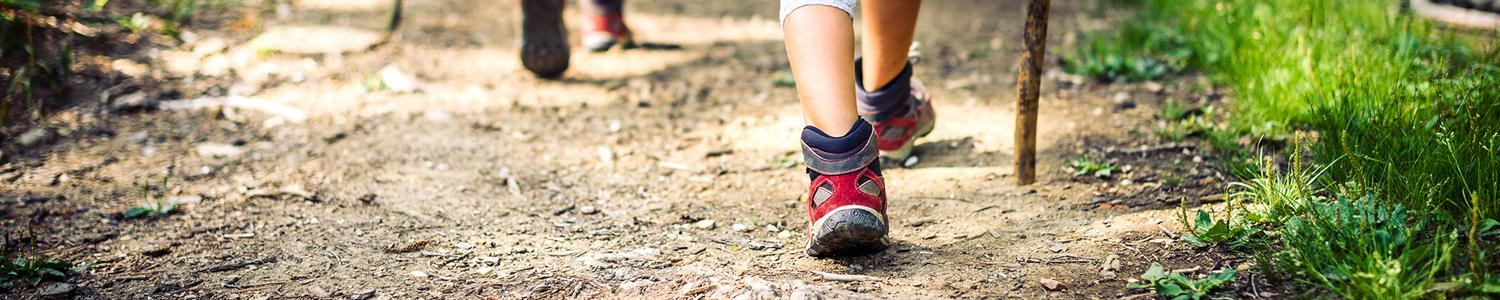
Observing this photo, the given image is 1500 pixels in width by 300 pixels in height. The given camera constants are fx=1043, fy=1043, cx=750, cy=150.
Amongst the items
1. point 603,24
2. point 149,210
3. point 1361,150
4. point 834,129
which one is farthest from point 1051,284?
point 603,24

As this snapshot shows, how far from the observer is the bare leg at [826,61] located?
6.14ft

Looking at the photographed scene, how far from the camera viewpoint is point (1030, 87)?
234 cm

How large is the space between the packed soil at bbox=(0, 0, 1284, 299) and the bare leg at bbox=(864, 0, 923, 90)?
0.30 meters

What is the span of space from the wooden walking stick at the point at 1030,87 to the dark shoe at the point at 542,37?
1.87m

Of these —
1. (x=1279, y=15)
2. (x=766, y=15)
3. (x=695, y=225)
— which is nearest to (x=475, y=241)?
(x=695, y=225)

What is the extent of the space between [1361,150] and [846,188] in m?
1.06

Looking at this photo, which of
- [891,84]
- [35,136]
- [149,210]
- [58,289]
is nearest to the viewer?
[58,289]

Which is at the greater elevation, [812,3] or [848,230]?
[812,3]

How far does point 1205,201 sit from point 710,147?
1397 mm

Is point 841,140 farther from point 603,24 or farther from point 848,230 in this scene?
point 603,24

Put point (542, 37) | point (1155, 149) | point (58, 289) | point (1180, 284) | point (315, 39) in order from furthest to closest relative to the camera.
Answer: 1. point (315, 39)
2. point (542, 37)
3. point (1155, 149)
4. point (58, 289)
5. point (1180, 284)

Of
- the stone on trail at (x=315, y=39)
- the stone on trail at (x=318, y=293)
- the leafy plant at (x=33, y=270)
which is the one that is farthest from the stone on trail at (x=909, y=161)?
the stone on trail at (x=315, y=39)

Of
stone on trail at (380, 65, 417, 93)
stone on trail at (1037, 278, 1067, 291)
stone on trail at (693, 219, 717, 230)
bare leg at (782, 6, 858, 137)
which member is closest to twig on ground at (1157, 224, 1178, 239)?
stone on trail at (1037, 278, 1067, 291)

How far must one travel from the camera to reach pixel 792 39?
190cm
